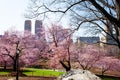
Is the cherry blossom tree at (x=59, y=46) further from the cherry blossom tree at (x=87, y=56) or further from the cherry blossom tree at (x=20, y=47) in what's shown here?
the cherry blossom tree at (x=20, y=47)

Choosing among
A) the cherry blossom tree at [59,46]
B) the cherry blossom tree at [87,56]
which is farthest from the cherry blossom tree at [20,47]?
the cherry blossom tree at [87,56]

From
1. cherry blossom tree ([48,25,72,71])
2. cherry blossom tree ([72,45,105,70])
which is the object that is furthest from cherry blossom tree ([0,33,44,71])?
cherry blossom tree ([72,45,105,70])

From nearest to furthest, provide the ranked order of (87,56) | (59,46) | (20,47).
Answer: (59,46)
(87,56)
(20,47)

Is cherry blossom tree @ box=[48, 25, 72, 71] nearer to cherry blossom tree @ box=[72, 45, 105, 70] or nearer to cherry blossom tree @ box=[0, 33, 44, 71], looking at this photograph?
cherry blossom tree @ box=[72, 45, 105, 70]

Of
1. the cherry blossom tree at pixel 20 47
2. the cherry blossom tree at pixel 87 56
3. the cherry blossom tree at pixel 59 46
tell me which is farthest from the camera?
the cherry blossom tree at pixel 20 47

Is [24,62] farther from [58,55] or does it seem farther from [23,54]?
[58,55]

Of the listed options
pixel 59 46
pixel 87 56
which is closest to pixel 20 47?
pixel 59 46

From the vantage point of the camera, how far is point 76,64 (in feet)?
169

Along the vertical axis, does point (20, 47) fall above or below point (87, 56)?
above

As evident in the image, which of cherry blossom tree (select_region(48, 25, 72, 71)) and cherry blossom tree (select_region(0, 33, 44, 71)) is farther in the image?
cherry blossom tree (select_region(0, 33, 44, 71))

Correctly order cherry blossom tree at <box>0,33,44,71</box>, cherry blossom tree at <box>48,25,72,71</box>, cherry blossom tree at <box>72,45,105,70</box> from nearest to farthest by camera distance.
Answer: cherry blossom tree at <box>48,25,72,71</box> → cherry blossom tree at <box>72,45,105,70</box> → cherry blossom tree at <box>0,33,44,71</box>

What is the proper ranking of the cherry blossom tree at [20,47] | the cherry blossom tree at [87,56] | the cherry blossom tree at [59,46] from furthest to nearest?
1. the cherry blossom tree at [20,47]
2. the cherry blossom tree at [87,56]
3. the cherry blossom tree at [59,46]

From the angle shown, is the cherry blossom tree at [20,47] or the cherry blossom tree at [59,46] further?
the cherry blossom tree at [20,47]

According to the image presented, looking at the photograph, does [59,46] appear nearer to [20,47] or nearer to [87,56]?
[87,56]
